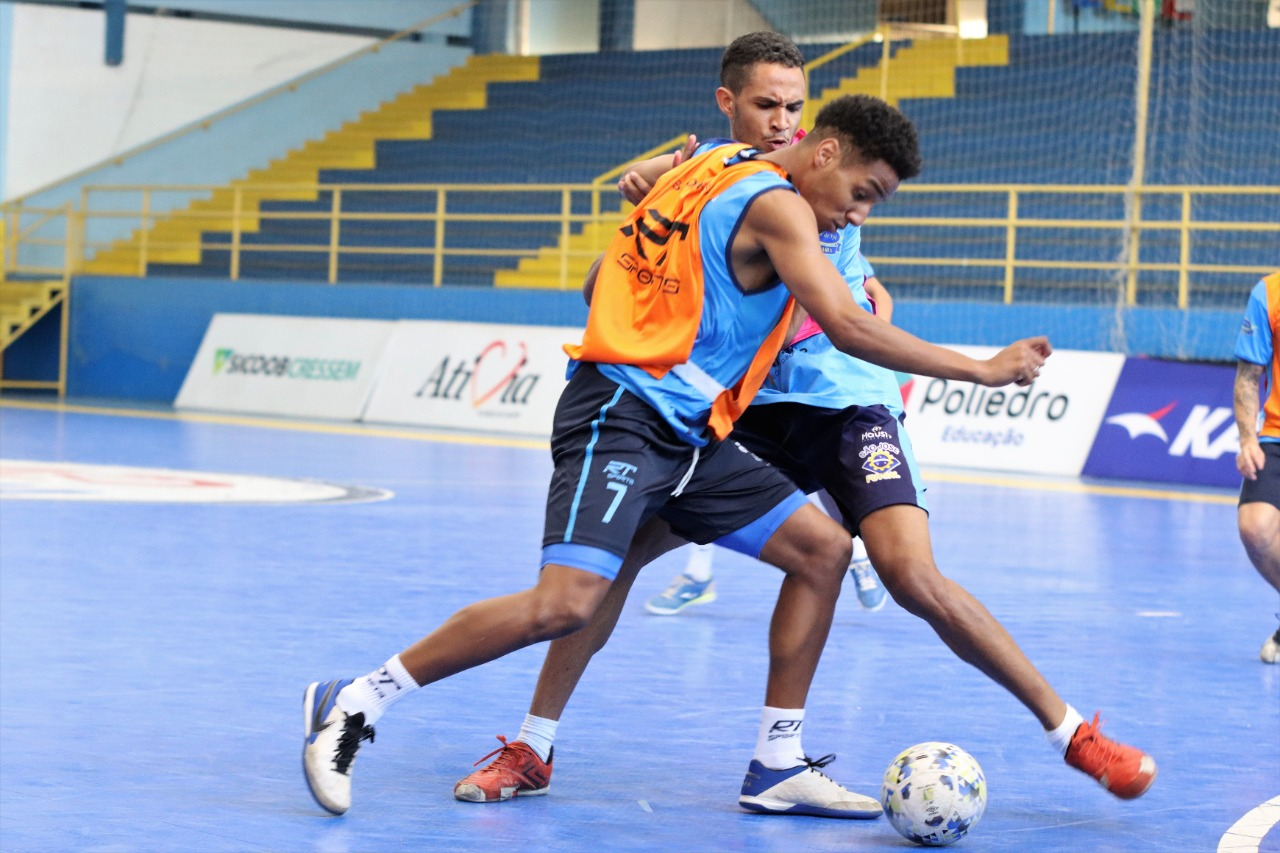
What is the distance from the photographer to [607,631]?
4672mm

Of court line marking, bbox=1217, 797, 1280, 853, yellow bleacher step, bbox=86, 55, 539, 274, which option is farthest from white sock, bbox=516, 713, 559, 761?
yellow bleacher step, bbox=86, 55, 539, 274

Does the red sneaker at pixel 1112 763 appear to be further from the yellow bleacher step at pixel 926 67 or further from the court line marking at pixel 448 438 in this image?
the yellow bleacher step at pixel 926 67

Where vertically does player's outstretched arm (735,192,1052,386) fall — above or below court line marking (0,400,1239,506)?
above

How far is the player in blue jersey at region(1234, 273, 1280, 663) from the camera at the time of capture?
6531mm

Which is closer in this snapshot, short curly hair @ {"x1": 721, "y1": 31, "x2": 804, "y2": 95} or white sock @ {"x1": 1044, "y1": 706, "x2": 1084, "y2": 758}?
white sock @ {"x1": 1044, "y1": 706, "x2": 1084, "y2": 758}

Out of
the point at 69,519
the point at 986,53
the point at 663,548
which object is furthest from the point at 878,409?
the point at 986,53

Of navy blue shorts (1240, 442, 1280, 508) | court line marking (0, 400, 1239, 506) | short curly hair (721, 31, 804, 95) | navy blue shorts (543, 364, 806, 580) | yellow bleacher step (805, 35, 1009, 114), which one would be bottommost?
court line marking (0, 400, 1239, 506)

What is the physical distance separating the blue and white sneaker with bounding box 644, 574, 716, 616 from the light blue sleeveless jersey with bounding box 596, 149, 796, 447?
3306 mm

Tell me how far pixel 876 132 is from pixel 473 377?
16782 mm

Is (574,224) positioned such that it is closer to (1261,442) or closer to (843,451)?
(1261,442)

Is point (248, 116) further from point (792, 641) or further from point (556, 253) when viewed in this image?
point (792, 641)

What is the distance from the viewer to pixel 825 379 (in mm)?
5059

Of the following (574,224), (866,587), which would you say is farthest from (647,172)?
(574,224)

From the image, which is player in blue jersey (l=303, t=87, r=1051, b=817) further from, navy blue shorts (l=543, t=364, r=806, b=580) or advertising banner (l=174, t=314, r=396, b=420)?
advertising banner (l=174, t=314, r=396, b=420)
